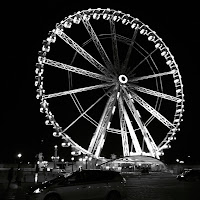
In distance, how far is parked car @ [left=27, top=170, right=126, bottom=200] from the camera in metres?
10.8

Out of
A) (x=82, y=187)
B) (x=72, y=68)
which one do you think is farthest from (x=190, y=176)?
(x=82, y=187)

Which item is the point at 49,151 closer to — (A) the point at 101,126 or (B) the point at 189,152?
(B) the point at 189,152

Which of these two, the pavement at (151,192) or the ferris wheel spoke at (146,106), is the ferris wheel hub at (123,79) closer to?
the ferris wheel spoke at (146,106)

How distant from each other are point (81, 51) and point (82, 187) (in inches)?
678

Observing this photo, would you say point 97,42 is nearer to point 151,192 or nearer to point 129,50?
point 129,50

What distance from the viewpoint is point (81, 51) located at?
2691cm

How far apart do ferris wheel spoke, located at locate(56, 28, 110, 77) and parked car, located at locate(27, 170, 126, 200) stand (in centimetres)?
1577

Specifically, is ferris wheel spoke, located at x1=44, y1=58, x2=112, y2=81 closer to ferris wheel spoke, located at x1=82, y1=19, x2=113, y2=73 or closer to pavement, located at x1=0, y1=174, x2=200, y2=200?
ferris wheel spoke, located at x1=82, y1=19, x2=113, y2=73

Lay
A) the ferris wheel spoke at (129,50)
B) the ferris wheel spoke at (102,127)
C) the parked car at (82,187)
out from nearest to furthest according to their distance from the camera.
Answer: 1. the parked car at (82,187)
2. the ferris wheel spoke at (102,127)
3. the ferris wheel spoke at (129,50)

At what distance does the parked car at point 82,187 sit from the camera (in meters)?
10.8

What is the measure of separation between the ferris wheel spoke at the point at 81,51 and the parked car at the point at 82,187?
1577 cm

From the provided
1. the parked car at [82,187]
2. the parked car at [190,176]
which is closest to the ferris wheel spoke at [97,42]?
the parked car at [190,176]

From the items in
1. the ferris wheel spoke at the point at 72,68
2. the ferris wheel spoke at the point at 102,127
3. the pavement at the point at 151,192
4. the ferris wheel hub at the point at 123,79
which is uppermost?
the ferris wheel spoke at the point at 72,68

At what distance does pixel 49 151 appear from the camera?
3435 inches
